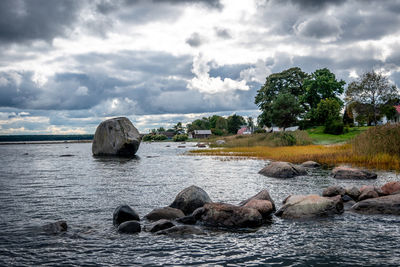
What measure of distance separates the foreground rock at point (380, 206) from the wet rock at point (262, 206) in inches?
122

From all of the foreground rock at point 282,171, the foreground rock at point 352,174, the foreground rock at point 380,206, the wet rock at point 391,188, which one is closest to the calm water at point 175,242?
the foreground rock at point 380,206

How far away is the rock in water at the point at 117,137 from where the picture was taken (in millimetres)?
44906

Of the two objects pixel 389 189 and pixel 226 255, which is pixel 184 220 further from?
pixel 389 189

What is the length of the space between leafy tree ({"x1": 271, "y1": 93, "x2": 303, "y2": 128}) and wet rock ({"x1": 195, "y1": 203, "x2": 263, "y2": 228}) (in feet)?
221

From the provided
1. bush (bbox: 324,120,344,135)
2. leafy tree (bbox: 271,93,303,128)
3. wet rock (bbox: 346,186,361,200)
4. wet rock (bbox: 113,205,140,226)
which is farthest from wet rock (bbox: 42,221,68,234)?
leafy tree (bbox: 271,93,303,128)

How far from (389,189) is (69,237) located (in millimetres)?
12325

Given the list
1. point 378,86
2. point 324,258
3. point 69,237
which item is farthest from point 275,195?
point 378,86

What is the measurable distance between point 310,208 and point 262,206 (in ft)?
5.26

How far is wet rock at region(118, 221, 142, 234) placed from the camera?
9672 mm

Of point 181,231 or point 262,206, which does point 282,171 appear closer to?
point 262,206

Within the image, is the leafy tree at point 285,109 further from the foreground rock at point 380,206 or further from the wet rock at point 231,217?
the wet rock at point 231,217

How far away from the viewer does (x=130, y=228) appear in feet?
31.7

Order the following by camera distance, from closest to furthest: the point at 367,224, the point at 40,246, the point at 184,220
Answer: the point at 40,246 → the point at 367,224 → the point at 184,220

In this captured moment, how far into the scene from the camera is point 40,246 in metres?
8.52
